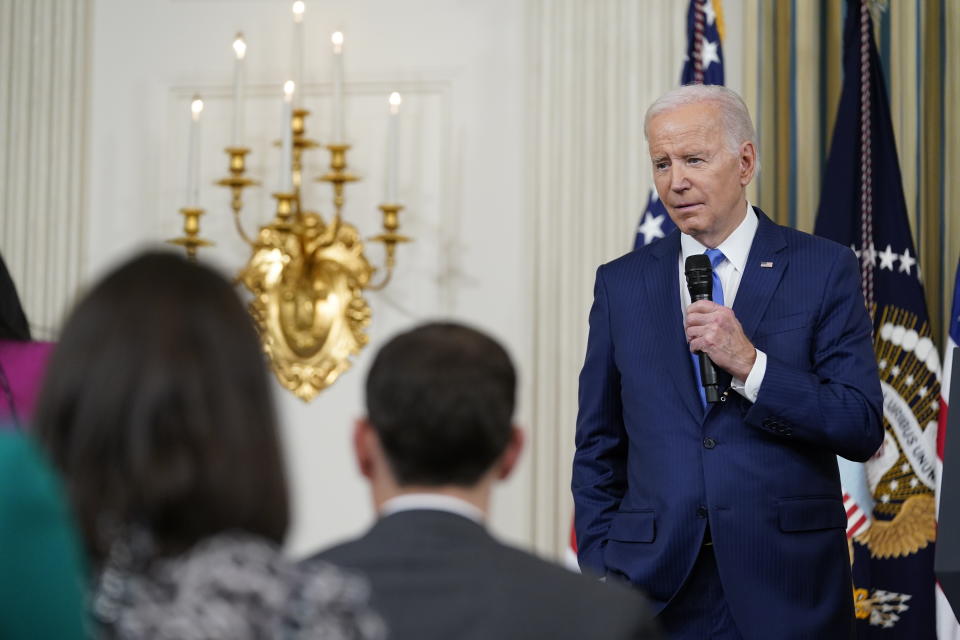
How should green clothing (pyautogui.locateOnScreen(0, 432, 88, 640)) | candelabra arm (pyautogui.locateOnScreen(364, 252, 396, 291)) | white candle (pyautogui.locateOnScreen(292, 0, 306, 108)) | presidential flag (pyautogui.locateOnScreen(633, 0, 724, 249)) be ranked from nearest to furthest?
green clothing (pyautogui.locateOnScreen(0, 432, 88, 640)), presidential flag (pyautogui.locateOnScreen(633, 0, 724, 249)), candelabra arm (pyautogui.locateOnScreen(364, 252, 396, 291)), white candle (pyautogui.locateOnScreen(292, 0, 306, 108))

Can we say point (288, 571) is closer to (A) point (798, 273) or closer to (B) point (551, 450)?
(A) point (798, 273)

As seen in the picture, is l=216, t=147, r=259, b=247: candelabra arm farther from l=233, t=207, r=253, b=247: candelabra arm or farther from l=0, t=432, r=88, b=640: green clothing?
l=0, t=432, r=88, b=640: green clothing

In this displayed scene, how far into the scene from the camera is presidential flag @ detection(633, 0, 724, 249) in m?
4.60

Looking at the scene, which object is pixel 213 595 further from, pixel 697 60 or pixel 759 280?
pixel 697 60

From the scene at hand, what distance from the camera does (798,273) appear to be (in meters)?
2.98

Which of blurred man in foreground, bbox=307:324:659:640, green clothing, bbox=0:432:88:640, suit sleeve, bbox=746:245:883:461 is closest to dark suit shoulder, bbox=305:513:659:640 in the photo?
blurred man in foreground, bbox=307:324:659:640

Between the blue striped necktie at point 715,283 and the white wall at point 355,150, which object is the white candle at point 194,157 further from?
the blue striped necktie at point 715,283

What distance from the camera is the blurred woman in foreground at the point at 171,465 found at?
1218 millimetres

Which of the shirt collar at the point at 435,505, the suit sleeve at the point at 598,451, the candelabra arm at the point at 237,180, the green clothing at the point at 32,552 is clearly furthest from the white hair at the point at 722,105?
the candelabra arm at the point at 237,180

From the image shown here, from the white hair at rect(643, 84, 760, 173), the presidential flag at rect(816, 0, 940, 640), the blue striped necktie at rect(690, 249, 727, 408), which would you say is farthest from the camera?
the presidential flag at rect(816, 0, 940, 640)

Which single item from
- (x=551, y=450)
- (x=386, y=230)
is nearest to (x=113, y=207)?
(x=386, y=230)

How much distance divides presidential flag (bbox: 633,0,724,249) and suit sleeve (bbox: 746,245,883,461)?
1610 mm

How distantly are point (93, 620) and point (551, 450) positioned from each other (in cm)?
402

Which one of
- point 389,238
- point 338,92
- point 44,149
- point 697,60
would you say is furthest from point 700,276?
point 44,149
